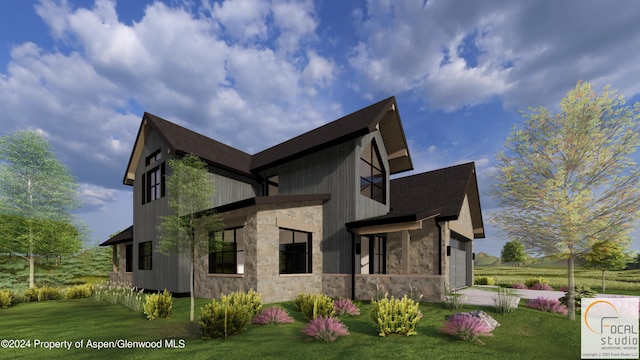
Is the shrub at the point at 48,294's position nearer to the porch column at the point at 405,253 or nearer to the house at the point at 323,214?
the house at the point at 323,214

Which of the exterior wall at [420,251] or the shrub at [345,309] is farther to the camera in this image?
the exterior wall at [420,251]

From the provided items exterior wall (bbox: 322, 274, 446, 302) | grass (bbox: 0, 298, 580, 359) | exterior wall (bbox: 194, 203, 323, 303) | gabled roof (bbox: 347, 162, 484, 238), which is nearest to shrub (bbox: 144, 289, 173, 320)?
grass (bbox: 0, 298, 580, 359)

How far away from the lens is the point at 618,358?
24.7ft

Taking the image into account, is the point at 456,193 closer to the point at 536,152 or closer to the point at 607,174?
the point at 536,152

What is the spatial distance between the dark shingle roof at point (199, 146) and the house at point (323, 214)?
10cm

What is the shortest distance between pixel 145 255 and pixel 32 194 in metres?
11.2

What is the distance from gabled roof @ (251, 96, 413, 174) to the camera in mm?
16094

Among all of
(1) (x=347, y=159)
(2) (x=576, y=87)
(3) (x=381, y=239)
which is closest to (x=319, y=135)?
(1) (x=347, y=159)

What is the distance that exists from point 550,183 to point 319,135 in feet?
38.0

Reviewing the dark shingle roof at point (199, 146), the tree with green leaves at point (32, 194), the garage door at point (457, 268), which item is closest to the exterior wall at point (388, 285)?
the garage door at point (457, 268)

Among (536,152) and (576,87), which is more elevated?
(576,87)

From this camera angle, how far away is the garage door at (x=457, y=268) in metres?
18.7

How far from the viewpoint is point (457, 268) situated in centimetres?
2012

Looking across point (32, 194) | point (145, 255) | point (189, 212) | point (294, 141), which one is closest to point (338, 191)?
point (294, 141)
